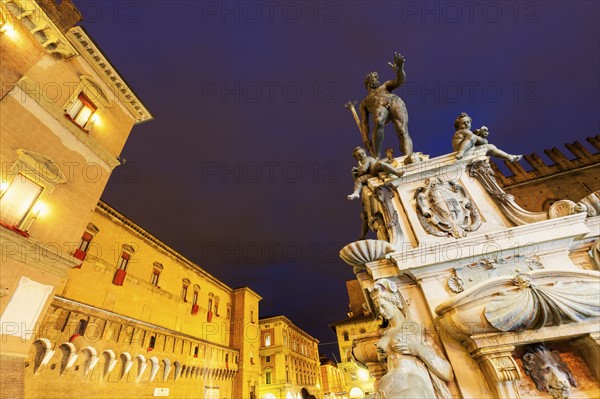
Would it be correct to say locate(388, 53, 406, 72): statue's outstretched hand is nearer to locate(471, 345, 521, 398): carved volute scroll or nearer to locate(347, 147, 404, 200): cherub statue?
locate(347, 147, 404, 200): cherub statue

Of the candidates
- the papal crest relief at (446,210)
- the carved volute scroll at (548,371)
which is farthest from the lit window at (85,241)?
the carved volute scroll at (548,371)

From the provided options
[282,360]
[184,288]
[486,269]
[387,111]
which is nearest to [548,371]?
[486,269]

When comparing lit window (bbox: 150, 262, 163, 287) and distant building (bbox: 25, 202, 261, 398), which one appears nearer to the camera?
distant building (bbox: 25, 202, 261, 398)

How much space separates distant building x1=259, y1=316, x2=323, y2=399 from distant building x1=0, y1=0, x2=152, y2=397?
3372cm

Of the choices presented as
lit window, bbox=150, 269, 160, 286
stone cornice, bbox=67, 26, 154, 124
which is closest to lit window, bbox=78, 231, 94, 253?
lit window, bbox=150, 269, 160, 286

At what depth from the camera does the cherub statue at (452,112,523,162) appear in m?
3.65

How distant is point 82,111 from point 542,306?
656 inches

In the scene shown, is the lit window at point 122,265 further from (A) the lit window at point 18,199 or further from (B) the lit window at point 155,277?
(A) the lit window at point 18,199

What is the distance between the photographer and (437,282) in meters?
2.97

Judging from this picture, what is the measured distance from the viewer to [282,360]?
3809 cm

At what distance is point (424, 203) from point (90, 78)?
1632cm

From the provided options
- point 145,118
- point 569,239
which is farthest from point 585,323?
point 145,118

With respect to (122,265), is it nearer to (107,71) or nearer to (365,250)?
(107,71)

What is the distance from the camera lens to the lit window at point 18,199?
832 cm
